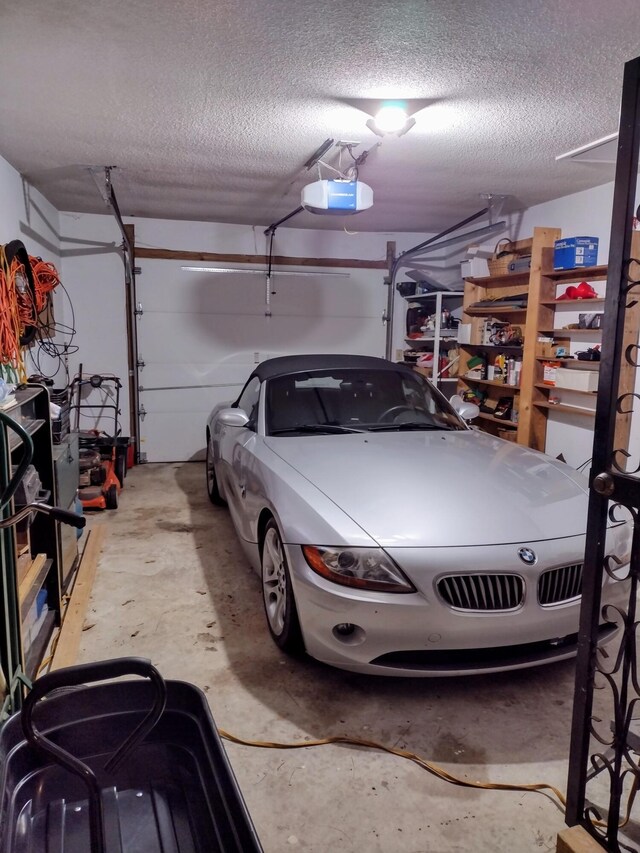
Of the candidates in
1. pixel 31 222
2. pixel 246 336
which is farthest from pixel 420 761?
pixel 246 336

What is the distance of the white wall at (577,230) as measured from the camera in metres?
4.62

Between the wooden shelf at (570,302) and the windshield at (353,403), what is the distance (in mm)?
1735

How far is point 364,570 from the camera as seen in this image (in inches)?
80.4

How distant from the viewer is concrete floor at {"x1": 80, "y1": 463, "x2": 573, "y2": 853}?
1.65 meters

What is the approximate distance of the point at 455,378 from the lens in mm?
6332

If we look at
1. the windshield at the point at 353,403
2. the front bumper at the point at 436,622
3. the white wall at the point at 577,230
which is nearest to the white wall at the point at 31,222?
the windshield at the point at 353,403

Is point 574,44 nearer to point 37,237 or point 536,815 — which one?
point 536,815

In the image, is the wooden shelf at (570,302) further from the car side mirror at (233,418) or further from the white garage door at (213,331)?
the car side mirror at (233,418)

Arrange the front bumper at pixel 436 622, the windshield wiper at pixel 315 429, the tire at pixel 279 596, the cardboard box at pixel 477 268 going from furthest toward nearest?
the cardboard box at pixel 477 268
the windshield wiper at pixel 315 429
the tire at pixel 279 596
the front bumper at pixel 436 622

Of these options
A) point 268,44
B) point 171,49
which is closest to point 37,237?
point 171,49

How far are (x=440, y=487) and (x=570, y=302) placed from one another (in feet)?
9.85

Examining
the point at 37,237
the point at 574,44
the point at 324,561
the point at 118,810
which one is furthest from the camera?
the point at 37,237

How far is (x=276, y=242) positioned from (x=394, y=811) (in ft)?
19.6

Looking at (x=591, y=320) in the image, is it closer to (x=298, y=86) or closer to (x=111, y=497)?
(x=298, y=86)
